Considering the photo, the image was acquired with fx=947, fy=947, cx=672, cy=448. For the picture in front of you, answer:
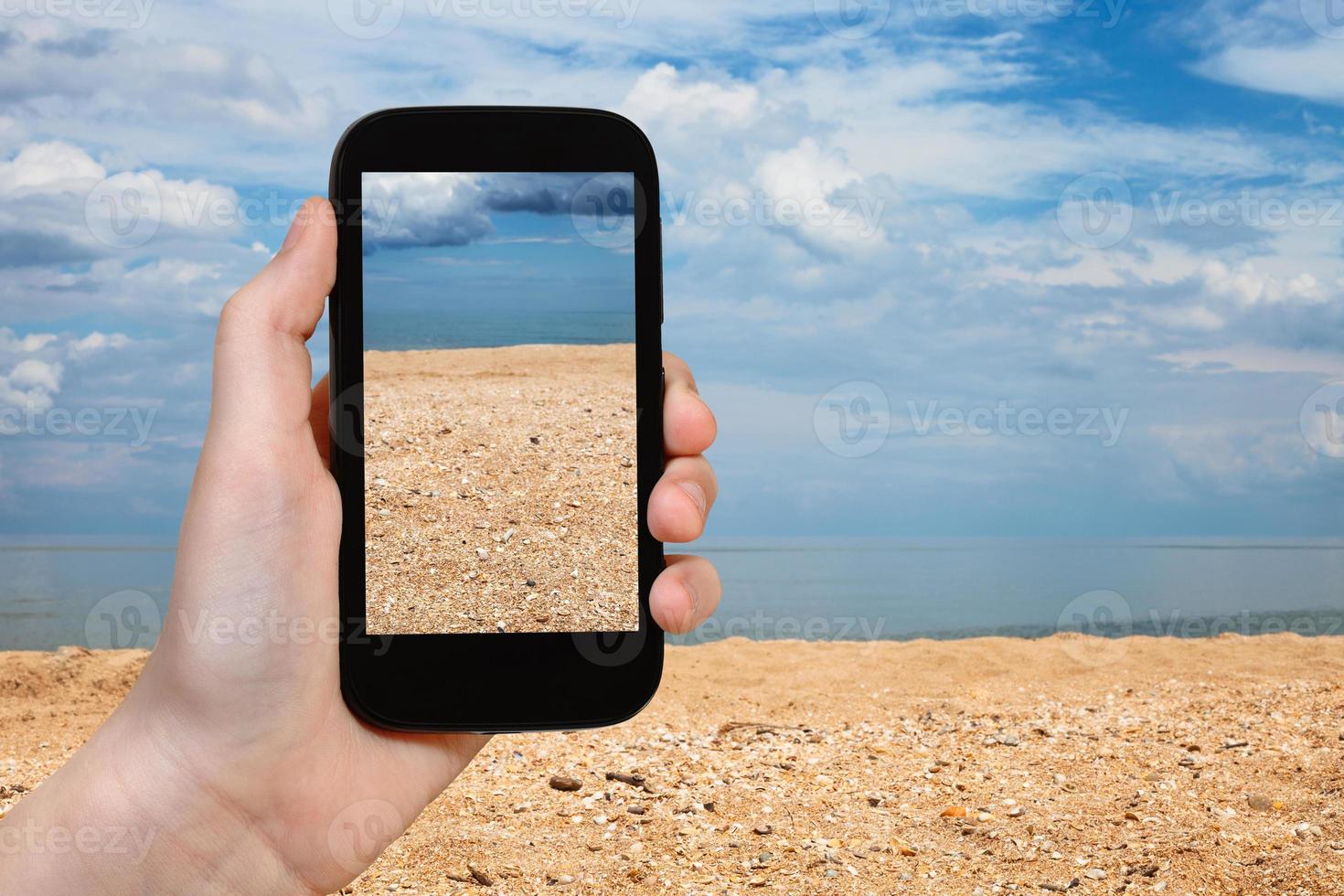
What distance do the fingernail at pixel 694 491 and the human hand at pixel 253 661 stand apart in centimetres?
24

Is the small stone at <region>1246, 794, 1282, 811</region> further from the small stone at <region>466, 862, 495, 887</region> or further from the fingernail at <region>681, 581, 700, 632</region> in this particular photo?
the fingernail at <region>681, 581, 700, 632</region>

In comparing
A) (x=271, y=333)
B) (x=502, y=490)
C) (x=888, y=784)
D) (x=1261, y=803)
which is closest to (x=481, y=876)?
(x=888, y=784)

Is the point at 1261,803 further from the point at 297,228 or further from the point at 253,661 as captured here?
the point at 297,228

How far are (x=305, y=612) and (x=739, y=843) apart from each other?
2665mm

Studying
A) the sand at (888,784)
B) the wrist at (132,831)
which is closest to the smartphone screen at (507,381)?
the wrist at (132,831)

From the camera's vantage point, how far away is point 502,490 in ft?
7.64

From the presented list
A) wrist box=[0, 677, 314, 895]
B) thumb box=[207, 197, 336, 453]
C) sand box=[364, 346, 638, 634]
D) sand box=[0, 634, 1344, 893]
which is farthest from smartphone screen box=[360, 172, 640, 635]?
sand box=[0, 634, 1344, 893]

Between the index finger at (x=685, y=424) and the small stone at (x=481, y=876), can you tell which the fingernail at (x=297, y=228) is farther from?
the small stone at (x=481, y=876)

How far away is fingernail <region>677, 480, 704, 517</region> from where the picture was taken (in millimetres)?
2270

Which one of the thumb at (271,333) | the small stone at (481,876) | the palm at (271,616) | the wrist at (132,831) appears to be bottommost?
the small stone at (481,876)

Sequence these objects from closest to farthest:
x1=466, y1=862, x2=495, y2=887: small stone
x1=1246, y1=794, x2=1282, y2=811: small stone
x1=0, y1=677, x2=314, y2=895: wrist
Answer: x1=0, y1=677, x2=314, y2=895: wrist → x1=466, y1=862, x2=495, y2=887: small stone → x1=1246, y1=794, x2=1282, y2=811: small stone

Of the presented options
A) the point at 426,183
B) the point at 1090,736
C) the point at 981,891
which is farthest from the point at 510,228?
the point at 1090,736

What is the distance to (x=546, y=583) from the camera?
7.31 ft

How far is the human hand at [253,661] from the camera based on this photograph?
208cm
